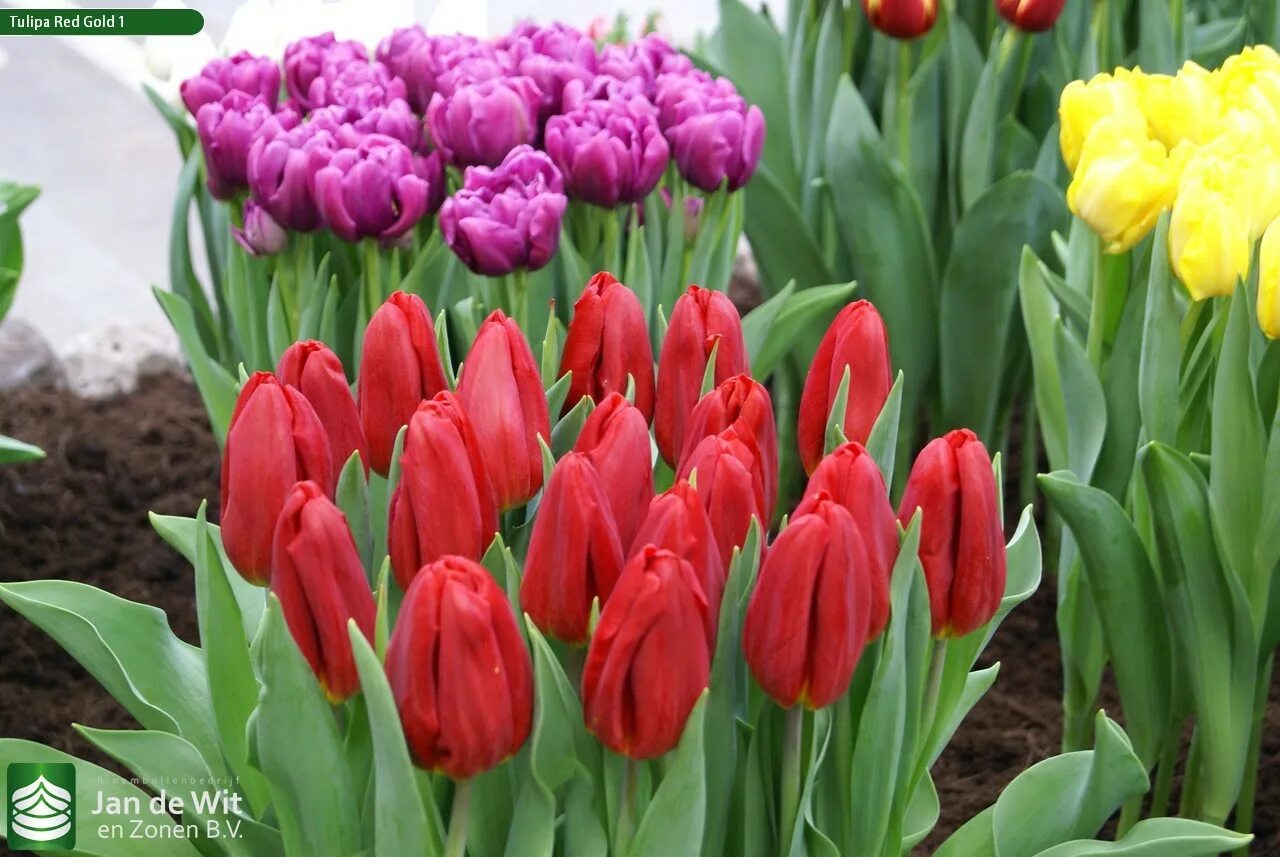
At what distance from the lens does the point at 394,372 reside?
0.87 m

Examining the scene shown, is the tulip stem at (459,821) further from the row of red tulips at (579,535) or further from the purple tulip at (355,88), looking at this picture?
the purple tulip at (355,88)

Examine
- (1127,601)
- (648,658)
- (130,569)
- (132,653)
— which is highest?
(648,658)

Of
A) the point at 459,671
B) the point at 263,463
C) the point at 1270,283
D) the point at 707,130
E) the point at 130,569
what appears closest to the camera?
the point at 459,671

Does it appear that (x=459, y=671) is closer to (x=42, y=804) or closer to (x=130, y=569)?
(x=42, y=804)

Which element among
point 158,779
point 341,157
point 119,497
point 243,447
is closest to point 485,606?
point 243,447

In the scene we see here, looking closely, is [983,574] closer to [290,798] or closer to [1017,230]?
[290,798]

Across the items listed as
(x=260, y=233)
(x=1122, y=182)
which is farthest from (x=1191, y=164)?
(x=260, y=233)

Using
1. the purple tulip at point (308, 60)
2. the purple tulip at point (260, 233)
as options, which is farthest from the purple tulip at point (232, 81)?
the purple tulip at point (260, 233)

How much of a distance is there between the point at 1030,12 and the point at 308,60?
770 mm

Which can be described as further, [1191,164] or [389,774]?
[1191,164]

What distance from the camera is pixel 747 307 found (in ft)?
8.52

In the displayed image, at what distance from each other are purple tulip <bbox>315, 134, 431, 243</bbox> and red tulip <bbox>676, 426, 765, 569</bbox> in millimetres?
640

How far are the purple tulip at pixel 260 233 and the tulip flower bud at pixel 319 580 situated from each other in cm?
73

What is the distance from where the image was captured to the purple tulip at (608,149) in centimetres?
134
